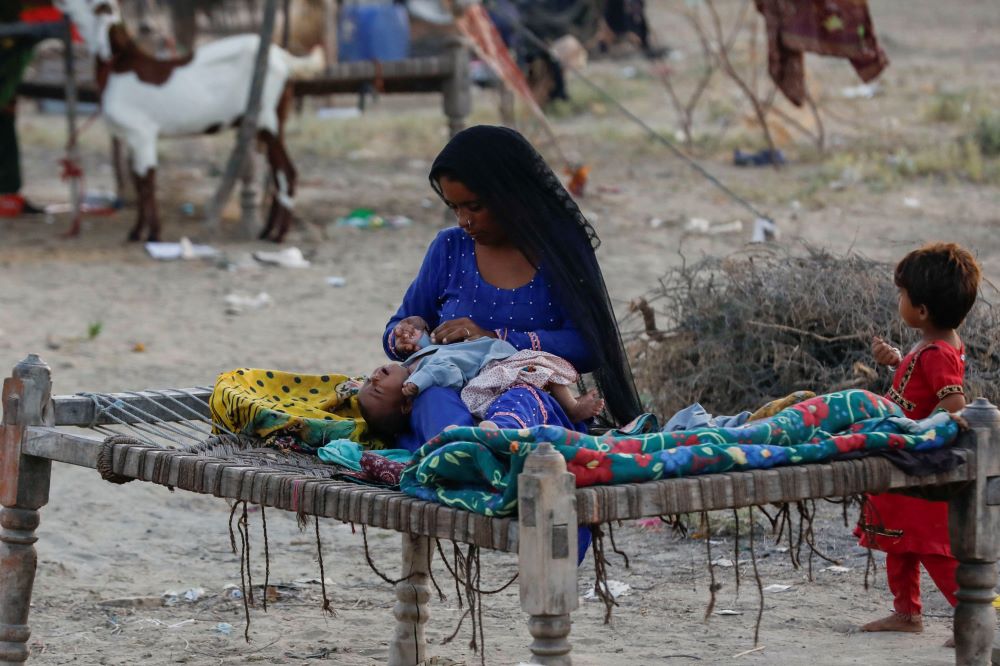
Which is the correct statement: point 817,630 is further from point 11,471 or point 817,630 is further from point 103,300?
point 103,300

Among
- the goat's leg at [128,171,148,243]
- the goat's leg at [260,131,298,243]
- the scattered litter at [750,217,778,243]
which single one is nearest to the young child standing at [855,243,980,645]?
the scattered litter at [750,217,778,243]

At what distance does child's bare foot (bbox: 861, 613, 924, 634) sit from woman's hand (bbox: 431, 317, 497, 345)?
1284 millimetres

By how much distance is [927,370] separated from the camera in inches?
138

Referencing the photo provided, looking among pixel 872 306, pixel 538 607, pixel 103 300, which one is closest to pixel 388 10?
pixel 103 300

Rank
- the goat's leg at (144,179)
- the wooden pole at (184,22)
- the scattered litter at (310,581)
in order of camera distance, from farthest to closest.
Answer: the wooden pole at (184,22) → the goat's leg at (144,179) → the scattered litter at (310,581)

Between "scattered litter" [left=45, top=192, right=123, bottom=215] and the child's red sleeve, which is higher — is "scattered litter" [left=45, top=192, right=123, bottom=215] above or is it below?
above

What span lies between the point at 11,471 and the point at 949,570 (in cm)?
228

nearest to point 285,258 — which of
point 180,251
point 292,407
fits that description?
point 180,251

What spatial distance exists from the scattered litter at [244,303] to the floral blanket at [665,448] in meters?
5.08

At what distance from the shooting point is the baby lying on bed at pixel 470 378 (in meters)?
3.33

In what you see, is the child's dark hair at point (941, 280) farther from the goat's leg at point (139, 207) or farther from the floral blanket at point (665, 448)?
the goat's leg at point (139, 207)

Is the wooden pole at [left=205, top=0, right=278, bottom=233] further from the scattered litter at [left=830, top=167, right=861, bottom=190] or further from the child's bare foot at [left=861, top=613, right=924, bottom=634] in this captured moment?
the child's bare foot at [left=861, top=613, right=924, bottom=634]

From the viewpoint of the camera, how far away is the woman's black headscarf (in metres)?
3.42

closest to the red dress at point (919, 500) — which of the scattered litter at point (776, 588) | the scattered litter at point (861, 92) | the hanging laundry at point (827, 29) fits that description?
Answer: the scattered litter at point (776, 588)
